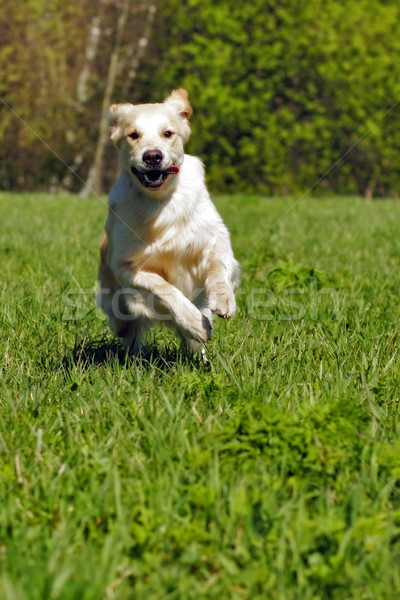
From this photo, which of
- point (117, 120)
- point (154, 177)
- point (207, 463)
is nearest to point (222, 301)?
point (154, 177)

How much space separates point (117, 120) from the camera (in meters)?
3.47

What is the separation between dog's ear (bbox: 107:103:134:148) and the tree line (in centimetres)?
949

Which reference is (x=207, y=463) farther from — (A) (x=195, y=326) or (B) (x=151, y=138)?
(B) (x=151, y=138)

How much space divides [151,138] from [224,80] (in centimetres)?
1017

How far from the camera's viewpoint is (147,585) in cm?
151

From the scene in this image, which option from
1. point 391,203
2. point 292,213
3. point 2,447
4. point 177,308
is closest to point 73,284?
point 177,308

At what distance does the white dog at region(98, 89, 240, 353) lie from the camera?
3.05 meters

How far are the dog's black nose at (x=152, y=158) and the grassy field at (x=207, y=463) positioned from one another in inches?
33.5

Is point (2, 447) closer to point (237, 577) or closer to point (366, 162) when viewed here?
point (237, 577)

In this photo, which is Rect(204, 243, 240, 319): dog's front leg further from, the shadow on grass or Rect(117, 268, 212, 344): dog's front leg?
the shadow on grass

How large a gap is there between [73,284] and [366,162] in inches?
411

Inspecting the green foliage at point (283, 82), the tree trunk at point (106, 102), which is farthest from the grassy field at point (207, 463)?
the tree trunk at point (106, 102)

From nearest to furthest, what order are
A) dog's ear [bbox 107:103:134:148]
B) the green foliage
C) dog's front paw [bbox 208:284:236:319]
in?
dog's front paw [bbox 208:284:236:319] → dog's ear [bbox 107:103:134:148] → the green foliage

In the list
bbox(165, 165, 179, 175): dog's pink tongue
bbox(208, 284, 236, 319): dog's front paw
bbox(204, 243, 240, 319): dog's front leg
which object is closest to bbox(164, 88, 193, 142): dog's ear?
bbox(165, 165, 179, 175): dog's pink tongue
